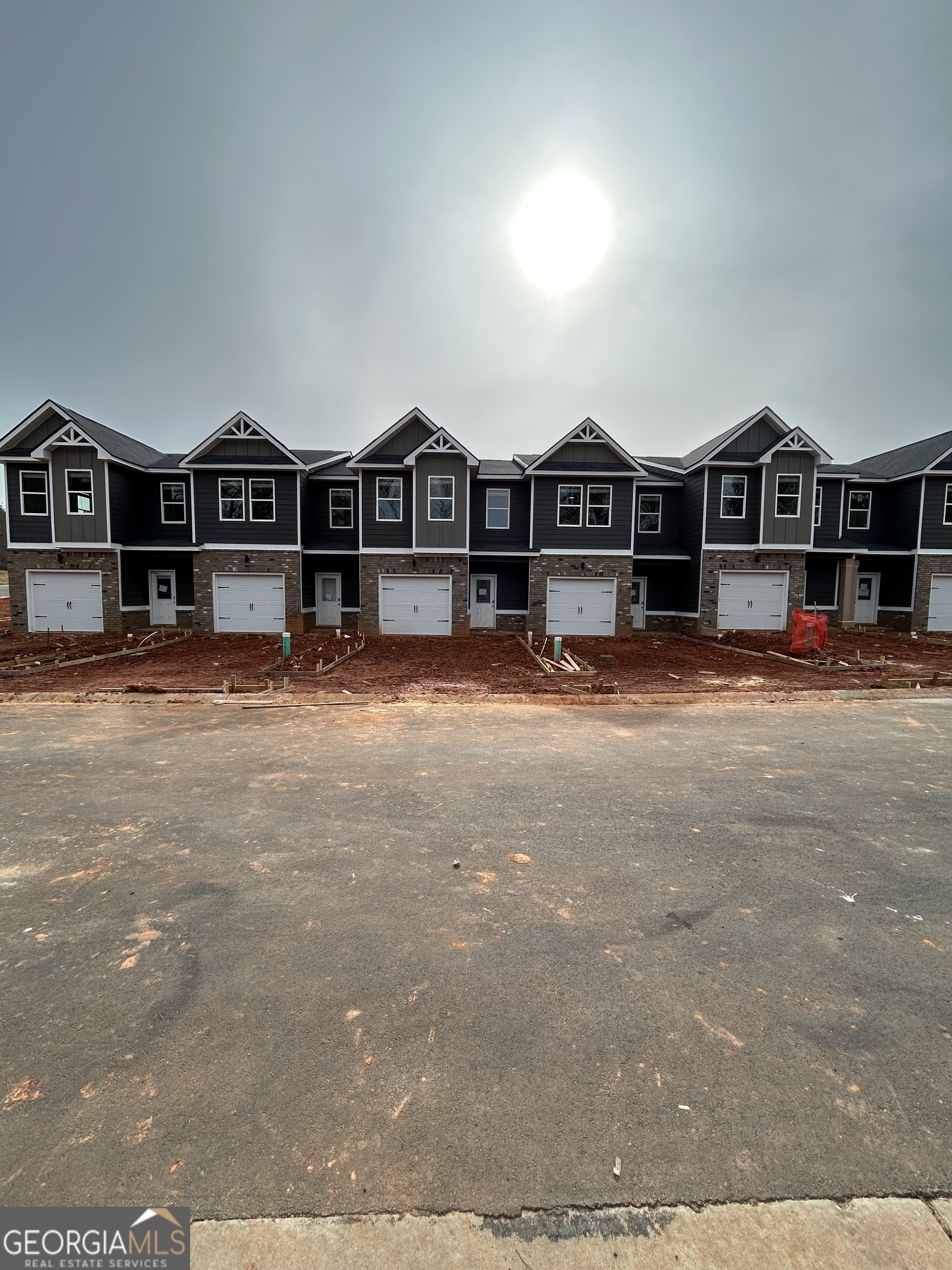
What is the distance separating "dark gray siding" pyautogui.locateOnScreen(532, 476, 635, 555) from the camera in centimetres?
2309

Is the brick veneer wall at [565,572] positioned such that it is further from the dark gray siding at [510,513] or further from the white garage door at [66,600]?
the white garage door at [66,600]

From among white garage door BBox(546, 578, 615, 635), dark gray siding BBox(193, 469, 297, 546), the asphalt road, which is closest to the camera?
the asphalt road

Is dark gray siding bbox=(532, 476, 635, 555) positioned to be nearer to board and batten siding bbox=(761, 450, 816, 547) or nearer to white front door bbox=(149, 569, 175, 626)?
board and batten siding bbox=(761, 450, 816, 547)

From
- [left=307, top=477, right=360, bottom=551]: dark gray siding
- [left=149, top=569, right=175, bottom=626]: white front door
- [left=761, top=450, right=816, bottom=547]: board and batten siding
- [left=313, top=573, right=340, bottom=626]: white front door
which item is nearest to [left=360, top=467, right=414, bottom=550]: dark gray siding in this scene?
[left=307, top=477, right=360, bottom=551]: dark gray siding

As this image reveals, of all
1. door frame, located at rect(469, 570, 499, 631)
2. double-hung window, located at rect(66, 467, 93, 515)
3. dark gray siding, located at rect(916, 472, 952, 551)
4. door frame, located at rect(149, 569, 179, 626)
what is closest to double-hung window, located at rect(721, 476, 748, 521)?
dark gray siding, located at rect(916, 472, 952, 551)

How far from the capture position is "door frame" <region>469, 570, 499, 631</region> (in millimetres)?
24375

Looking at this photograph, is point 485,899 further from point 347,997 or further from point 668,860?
point 668,860

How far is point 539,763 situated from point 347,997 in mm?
4575

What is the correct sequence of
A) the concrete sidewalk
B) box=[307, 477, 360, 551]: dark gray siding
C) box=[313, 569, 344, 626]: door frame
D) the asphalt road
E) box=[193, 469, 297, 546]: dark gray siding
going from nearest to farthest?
the concrete sidewalk < the asphalt road < box=[193, 469, 297, 546]: dark gray siding < box=[307, 477, 360, 551]: dark gray siding < box=[313, 569, 344, 626]: door frame

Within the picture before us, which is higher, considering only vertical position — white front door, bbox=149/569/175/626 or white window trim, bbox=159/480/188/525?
white window trim, bbox=159/480/188/525

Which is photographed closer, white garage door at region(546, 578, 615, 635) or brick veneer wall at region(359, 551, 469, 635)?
brick veneer wall at region(359, 551, 469, 635)

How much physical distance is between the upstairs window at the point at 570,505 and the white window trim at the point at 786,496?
26.6ft

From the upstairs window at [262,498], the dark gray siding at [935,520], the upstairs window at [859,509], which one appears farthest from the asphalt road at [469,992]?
the upstairs window at [859,509]

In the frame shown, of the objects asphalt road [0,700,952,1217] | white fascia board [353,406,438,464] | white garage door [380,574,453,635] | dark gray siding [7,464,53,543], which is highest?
white fascia board [353,406,438,464]
